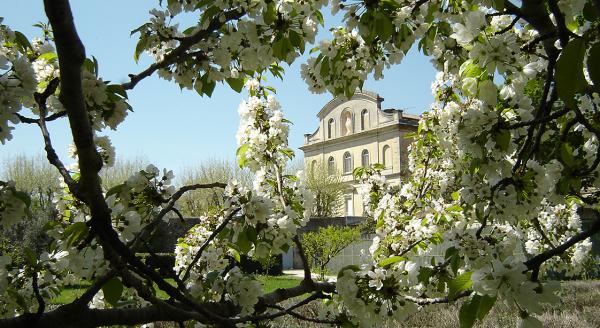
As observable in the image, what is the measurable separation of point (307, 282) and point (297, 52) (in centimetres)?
102

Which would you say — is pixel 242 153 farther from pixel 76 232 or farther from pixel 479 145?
pixel 76 232

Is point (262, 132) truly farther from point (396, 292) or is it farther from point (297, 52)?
point (396, 292)

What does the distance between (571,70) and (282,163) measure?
90.8 inches

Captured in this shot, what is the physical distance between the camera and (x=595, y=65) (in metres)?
0.76

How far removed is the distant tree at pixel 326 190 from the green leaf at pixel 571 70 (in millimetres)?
32461

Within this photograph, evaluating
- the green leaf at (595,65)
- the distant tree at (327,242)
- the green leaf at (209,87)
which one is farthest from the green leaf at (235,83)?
the distant tree at (327,242)

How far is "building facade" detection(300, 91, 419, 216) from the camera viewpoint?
3516 centimetres

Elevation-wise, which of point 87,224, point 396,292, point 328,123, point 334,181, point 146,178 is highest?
point 328,123

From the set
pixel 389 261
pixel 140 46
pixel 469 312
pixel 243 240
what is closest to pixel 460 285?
pixel 469 312

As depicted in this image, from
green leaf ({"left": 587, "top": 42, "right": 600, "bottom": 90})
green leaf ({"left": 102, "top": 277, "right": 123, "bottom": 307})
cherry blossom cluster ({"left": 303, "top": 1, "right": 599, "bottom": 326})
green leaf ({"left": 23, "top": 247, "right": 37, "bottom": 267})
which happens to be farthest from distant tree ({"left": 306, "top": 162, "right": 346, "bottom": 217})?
green leaf ({"left": 587, "top": 42, "right": 600, "bottom": 90})

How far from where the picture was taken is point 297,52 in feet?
7.29

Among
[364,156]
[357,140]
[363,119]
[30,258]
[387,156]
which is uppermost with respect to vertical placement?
[363,119]

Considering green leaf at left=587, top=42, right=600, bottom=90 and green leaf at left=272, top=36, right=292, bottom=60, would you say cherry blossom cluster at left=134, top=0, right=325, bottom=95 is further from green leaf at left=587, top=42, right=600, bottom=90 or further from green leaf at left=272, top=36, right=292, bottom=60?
green leaf at left=587, top=42, right=600, bottom=90

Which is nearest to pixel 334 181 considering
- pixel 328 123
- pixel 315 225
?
pixel 328 123
